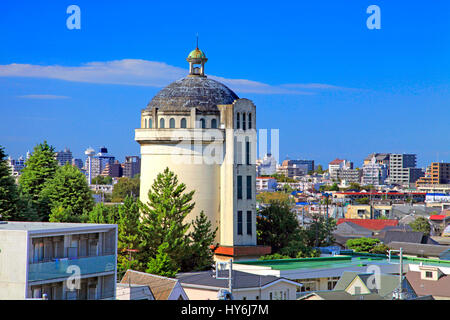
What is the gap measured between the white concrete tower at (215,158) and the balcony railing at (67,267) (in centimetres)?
1655

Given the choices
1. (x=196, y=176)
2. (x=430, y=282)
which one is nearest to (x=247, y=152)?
(x=196, y=176)

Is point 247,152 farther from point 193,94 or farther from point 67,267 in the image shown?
point 67,267

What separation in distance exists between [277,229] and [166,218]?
376 inches

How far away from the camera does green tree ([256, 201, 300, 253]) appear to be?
144ft

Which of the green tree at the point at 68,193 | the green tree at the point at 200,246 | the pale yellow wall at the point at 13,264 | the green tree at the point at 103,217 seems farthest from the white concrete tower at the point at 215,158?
the pale yellow wall at the point at 13,264

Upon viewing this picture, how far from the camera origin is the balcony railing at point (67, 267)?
21.3 m

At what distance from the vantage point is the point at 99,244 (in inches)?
972

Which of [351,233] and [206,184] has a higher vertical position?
[206,184]

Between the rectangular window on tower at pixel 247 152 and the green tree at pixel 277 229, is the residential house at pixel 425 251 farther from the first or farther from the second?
the rectangular window on tower at pixel 247 152

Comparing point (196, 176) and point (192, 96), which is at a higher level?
point (192, 96)

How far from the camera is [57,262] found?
22.0 meters
